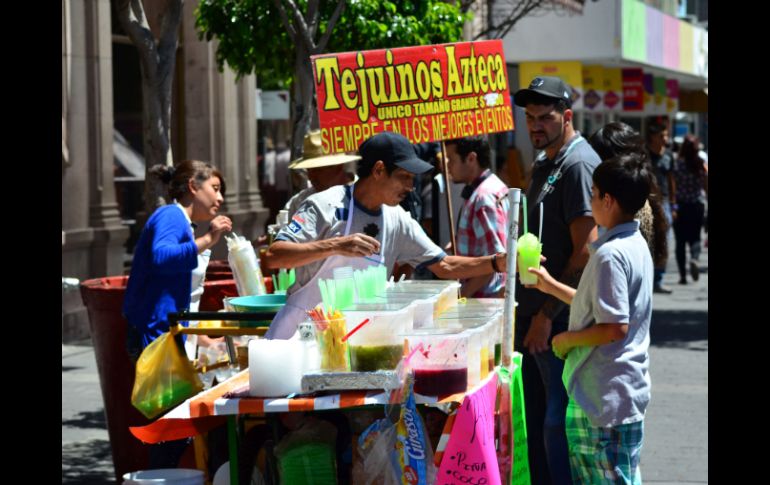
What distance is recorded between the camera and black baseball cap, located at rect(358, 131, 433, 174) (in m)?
5.73

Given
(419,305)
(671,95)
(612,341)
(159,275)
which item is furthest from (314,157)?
(671,95)

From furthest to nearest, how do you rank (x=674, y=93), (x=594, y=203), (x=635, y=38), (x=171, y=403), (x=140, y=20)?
(x=674, y=93), (x=635, y=38), (x=140, y=20), (x=171, y=403), (x=594, y=203)

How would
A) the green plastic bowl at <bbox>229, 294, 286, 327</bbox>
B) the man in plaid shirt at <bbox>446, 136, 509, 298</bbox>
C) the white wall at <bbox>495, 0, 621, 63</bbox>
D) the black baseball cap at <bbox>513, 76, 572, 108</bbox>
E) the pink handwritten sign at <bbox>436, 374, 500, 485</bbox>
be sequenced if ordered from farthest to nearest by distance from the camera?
the white wall at <bbox>495, 0, 621, 63</bbox>, the man in plaid shirt at <bbox>446, 136, 509, 298</bbox>, the green plastic bowl at <bbox>229, 294, 286, 327</bbox>, the black baseball cap at <bbox>513, 76, 572, 108</bbox>, the pink handwritten sign at <bbox>436, 374, 500, 485</bbox>

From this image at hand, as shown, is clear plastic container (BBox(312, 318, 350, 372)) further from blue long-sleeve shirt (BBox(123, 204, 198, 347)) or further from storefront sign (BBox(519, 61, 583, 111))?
storefront sign (BBox(519, 61, 583, 111))

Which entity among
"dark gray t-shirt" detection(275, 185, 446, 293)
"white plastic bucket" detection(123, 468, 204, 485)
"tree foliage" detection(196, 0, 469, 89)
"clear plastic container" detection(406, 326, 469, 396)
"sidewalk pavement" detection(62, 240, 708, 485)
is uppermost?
"tree foliage" detection(196, 0, 469, 89)

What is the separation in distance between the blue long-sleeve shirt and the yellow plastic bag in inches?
19.5

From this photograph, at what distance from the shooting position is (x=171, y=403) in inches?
253

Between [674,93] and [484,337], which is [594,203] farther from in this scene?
[674,93]

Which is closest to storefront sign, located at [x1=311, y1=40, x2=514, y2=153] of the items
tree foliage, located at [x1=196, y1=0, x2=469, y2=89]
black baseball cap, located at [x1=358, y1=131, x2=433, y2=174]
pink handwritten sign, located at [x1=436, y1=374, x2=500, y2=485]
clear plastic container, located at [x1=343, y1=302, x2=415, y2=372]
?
black baseball cap, located at [x1=358, y1=131, x2=433, y2=174]

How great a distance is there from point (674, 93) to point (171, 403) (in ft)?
118

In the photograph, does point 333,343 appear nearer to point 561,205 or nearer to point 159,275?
point 561,205

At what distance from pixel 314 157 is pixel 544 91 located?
245 centimetres

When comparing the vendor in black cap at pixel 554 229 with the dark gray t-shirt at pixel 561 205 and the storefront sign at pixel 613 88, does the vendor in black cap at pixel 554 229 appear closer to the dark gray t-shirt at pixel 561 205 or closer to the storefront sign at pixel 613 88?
the dark gray t-shirt at pixel 561 205

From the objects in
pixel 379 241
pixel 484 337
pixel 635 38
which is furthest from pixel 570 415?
pixel 635 38
